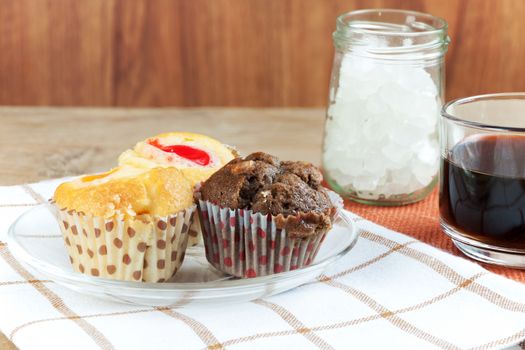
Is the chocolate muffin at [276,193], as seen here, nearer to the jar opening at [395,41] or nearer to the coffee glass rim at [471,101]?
A: the coffee glass rim at [471,101]

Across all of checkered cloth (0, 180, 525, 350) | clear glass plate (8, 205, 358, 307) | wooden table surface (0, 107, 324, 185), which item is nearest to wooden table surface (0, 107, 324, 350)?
wooden table surface (0, 107, 324, 185)

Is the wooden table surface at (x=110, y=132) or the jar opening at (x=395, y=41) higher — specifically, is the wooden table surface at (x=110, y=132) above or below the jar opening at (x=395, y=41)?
below

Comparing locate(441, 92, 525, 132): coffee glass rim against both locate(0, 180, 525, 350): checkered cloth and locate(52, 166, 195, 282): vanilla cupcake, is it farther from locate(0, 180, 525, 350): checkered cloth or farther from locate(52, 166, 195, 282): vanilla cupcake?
locate(52, 166, 195, 282): vanilla cupcake

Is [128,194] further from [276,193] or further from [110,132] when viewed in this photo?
[110,132]

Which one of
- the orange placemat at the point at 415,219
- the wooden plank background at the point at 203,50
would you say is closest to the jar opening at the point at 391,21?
the orange placemat at the point at 415,219

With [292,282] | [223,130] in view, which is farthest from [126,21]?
[292,282]
